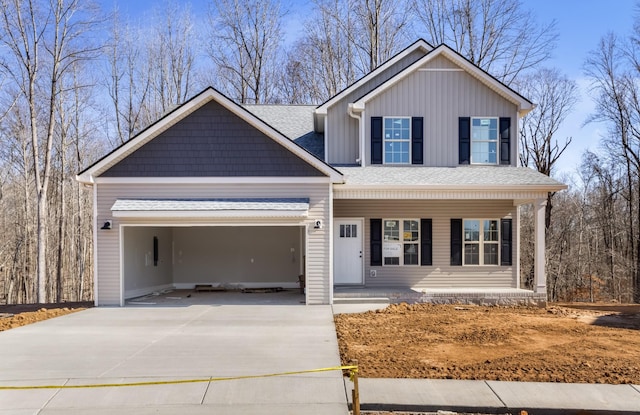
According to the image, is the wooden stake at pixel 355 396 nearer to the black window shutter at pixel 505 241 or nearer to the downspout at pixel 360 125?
the downspout at pixel 360 125

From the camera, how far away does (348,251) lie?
47.3 ft

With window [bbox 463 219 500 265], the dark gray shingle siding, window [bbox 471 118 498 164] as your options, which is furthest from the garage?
window [bbox 471 118 498 164]

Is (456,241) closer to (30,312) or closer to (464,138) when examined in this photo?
(464,138)

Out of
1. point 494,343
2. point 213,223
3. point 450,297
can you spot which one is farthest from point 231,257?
point 494,343

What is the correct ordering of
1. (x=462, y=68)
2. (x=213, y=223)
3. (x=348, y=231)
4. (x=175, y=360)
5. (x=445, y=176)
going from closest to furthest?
(x=175, y=360), (x=213, y=223), (x=445, y=176), (x=462, y=68), (x=348, y=231)

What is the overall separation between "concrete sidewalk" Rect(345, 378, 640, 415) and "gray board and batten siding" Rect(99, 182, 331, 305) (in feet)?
20.2

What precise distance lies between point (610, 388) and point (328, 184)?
310 inches

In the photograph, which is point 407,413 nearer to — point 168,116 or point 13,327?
point 13,327

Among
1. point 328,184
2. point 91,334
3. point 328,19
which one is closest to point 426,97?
point 328,184

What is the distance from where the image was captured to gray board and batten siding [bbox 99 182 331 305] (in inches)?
482


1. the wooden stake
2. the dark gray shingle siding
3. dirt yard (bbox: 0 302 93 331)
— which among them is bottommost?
dirt yard (bbox: 0 302 93 331)

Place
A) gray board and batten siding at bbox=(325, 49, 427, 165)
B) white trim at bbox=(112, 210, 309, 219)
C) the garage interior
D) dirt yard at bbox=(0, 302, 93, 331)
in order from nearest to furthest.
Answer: dirt yard at bbox=(0, 302, 93, 331) < white trim at bbox=(112, 210, 309, 219) < gray board and batten siding at bbox=(325, 49, 427, 165) < the garage interior

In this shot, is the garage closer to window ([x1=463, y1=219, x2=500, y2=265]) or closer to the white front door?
the white front door

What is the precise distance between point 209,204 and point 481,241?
8.57 meters
